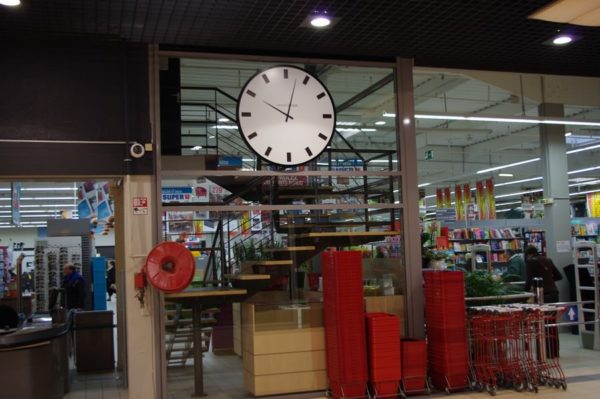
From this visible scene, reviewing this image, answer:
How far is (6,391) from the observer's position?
609cm

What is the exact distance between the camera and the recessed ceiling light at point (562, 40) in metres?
6.53

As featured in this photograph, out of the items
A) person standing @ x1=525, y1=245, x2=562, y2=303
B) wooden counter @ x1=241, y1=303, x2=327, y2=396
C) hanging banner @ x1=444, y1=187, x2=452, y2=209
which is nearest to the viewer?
wooden counter @ x1=241, y1=303, x2=327, y2=396

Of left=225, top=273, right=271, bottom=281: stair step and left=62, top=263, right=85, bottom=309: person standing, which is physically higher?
left=225, top=273, right=271, bottom=281: stair step

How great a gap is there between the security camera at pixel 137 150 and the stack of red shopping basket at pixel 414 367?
327 cm

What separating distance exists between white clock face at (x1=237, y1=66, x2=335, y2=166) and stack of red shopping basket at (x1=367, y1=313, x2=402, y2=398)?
1.91 m

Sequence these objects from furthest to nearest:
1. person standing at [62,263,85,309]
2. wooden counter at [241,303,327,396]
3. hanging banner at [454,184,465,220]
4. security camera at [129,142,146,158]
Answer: hanging banner at [454,184,465,220] < person standing at [62,263,85,309] < wooden counter at [241,303,327,396] < security camera at [129,142,146,158]

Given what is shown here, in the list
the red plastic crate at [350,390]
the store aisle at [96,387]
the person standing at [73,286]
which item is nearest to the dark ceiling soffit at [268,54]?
the red plastic crate at [350,390]

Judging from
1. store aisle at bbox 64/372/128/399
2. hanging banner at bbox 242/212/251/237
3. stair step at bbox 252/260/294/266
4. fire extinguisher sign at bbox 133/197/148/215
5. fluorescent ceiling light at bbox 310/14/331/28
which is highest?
fluorescent ceiling light at bbox 310/14/331/28

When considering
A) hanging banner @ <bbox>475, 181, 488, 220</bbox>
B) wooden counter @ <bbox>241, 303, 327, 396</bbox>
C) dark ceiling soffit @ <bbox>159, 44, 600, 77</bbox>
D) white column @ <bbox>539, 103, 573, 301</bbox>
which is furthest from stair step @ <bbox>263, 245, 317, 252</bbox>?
hanging banner @ <bbox>475, 181, 488, 220</bbox>

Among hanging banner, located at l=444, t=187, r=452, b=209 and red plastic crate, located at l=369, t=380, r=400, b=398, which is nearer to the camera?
red plastic crate, located at l=369, t=380, r=400, b=398

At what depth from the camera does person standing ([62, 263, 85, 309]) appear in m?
10.2

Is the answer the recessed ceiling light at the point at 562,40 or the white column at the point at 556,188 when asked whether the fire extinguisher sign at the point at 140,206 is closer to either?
the recessed ceiling light at the point at 562,40

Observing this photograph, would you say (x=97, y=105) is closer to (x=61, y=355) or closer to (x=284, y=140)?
(x=284, y=140)

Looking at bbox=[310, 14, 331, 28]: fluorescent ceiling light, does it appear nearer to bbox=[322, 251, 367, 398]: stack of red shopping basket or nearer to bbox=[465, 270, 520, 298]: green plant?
bbox=[322, 251, 367, 398]: stack of red shopping basket
